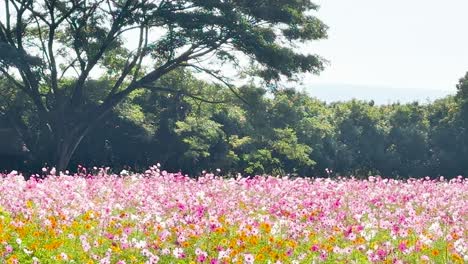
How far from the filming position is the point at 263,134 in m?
26.3

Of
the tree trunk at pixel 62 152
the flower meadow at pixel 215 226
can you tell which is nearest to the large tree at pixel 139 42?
the tree trunk at pixel 62 152

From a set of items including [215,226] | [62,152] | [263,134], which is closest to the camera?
[215,226]

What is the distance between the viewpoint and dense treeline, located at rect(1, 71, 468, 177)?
28.2m

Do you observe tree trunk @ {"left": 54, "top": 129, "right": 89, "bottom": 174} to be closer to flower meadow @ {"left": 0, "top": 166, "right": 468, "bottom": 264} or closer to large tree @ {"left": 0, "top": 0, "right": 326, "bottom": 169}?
large tree @ {"left": 0, "top": 0, "right": 326, "bottom": 169}

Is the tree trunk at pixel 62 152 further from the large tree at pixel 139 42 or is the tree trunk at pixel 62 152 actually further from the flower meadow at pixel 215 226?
the flower meadow at pixel 215 226

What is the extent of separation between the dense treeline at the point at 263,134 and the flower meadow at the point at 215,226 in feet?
44.3

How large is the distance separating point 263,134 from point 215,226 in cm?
1856

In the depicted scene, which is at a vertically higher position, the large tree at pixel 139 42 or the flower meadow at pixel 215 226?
the large tree at pixel 139 42

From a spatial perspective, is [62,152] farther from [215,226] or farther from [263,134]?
[215,226]

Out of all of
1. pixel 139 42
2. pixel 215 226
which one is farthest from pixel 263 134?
pixel 215 226

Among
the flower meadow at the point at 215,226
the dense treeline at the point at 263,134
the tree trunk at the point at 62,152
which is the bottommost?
the flower meadow at the point at 215,226

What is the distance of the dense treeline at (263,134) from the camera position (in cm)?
2820

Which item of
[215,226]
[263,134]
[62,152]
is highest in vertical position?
[263,134]

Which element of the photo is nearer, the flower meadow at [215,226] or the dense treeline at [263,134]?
the flower meadow at [215,226]
